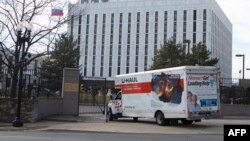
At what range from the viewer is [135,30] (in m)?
153

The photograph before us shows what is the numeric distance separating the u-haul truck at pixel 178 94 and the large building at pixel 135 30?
119871 millimetres

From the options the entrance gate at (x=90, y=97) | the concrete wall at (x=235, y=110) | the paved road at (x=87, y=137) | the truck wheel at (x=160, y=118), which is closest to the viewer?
the paved road at (x=87, y=137)

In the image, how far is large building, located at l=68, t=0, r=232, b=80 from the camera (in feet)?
476

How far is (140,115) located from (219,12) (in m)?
141

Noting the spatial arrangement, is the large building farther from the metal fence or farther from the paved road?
the paved road

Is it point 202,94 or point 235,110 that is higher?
point 202,94

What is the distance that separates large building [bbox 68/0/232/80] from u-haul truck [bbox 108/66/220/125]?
119871 millimetres

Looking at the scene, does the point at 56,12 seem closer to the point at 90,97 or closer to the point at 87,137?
the point at 90,97

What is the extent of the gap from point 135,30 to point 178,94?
13099 centimetres

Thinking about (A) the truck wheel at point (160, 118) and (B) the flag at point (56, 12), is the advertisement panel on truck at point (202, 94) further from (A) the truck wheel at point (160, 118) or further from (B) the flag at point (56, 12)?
(B) the flag at point (56, 12)

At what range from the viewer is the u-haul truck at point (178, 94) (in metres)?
22.4

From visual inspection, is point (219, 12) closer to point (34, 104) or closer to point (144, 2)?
point (144, 2)

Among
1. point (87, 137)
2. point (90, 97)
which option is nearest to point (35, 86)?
point (90, 97)

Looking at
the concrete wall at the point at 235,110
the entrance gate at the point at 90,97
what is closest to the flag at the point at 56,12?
the entrance gate at the point at 90,97
